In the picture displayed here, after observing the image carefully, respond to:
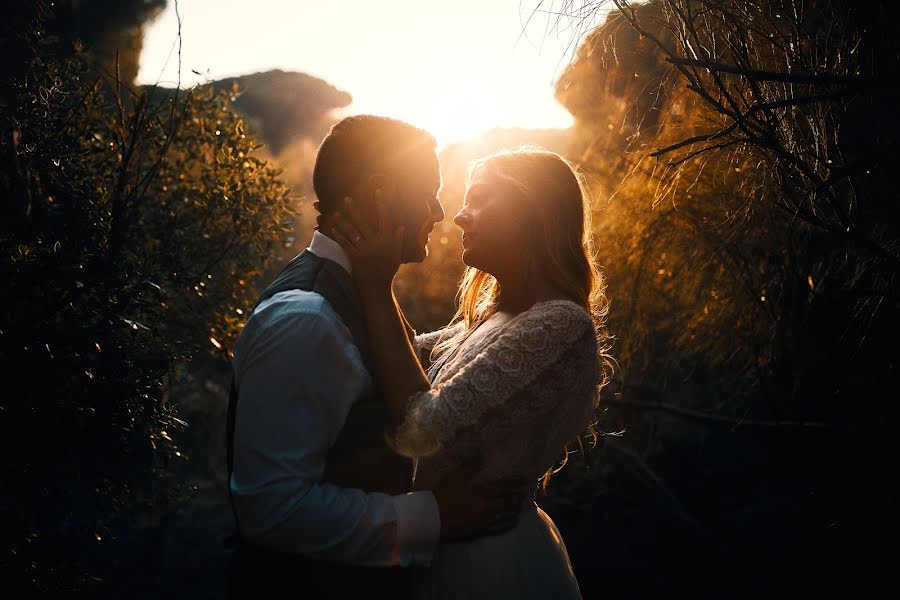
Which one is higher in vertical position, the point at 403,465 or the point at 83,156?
the point at 83,156

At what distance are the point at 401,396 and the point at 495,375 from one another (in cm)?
34

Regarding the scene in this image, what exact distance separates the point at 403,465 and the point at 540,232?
1.12 meters

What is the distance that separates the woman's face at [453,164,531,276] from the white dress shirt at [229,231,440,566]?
1.01 m

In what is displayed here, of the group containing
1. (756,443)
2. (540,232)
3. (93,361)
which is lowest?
(756,443)

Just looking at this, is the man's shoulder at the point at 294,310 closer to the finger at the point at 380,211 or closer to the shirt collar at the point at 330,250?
the shirt collar at the point at 330,250

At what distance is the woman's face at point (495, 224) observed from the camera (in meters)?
2.86

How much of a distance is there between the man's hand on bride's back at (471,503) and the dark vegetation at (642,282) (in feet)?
3.84

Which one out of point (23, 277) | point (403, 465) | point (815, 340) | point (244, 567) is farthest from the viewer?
point (815, 340)

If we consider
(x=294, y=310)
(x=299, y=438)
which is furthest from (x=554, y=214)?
(x=299, y=438)

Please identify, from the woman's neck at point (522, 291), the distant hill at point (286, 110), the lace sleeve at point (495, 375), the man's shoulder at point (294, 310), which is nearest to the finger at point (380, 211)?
the man's shoulder at point (294, 310)

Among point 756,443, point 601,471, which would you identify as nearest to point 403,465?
point 601,471

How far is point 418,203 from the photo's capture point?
243 centimetres

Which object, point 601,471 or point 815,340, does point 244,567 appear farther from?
point 601,471

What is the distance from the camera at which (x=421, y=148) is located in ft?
8.04
